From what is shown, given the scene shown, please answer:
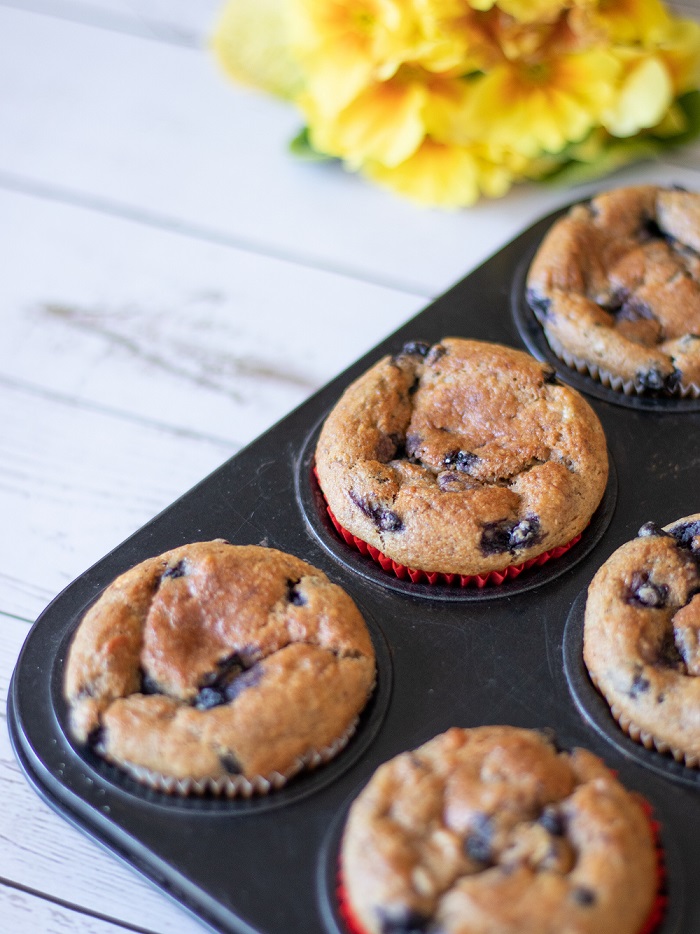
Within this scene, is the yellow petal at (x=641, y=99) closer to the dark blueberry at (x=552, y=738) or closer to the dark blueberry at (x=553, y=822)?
the dark blueberry at (x=552, y=738)

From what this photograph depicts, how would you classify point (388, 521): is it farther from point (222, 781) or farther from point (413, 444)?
point (222, 781)

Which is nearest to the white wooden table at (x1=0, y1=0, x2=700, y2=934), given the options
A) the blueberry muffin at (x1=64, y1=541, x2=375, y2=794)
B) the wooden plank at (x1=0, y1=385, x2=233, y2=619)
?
the wooden plank at (x1=0, y1=385, x2=233, y2=619)

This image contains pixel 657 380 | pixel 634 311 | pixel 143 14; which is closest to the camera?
pixel 657 380

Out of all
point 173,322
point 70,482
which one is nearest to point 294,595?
point 70,482

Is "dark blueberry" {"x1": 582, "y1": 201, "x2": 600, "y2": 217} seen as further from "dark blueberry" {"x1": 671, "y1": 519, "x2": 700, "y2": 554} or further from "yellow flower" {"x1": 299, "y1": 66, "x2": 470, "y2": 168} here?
"dark blueberry" {"x1": 671, "y1": 519, "x2": 700, "y2": 554}

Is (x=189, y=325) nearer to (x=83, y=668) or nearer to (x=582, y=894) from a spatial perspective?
(x=83, y=668)

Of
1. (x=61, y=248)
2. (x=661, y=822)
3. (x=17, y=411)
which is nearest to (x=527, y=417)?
(x=661, y=822)
